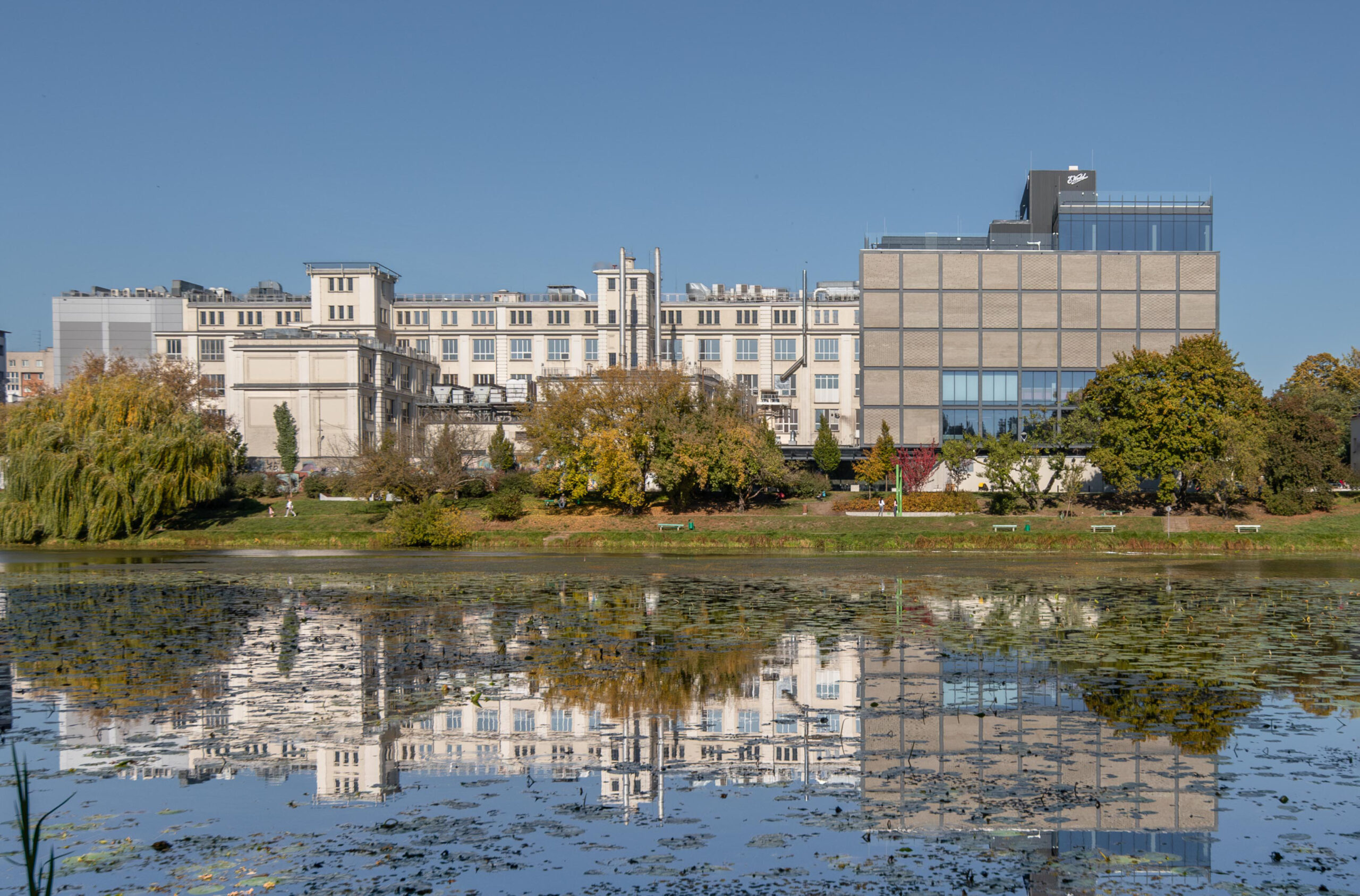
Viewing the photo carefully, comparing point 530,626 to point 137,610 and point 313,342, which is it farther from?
point 313,342

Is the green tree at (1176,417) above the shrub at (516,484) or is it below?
above

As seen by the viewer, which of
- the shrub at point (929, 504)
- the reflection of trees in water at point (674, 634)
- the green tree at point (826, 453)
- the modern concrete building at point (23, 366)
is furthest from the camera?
the modern concrete building at point (23, 366)

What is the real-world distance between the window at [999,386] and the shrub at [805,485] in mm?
22240

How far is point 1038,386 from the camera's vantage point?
90.2 m

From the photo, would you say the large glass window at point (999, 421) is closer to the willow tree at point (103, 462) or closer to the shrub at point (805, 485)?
the shrub at point (805, 485)

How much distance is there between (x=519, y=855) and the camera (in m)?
10.6

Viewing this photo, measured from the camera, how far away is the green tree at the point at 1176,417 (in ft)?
214

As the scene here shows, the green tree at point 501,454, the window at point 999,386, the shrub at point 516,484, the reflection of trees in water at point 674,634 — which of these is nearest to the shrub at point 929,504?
the shrub at point 516,484

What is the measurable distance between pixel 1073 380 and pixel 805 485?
30330 mm

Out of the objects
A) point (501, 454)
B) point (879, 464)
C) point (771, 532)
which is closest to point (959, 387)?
point (879, 464)

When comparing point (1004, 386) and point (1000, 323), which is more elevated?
point (1000, 323)

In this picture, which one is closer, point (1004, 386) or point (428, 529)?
point (428, 529)

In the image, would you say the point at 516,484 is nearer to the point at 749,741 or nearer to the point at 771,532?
the point at 771,532

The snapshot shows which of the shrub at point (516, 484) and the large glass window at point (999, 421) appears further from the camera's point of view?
the large glass window at point (999, 421)
